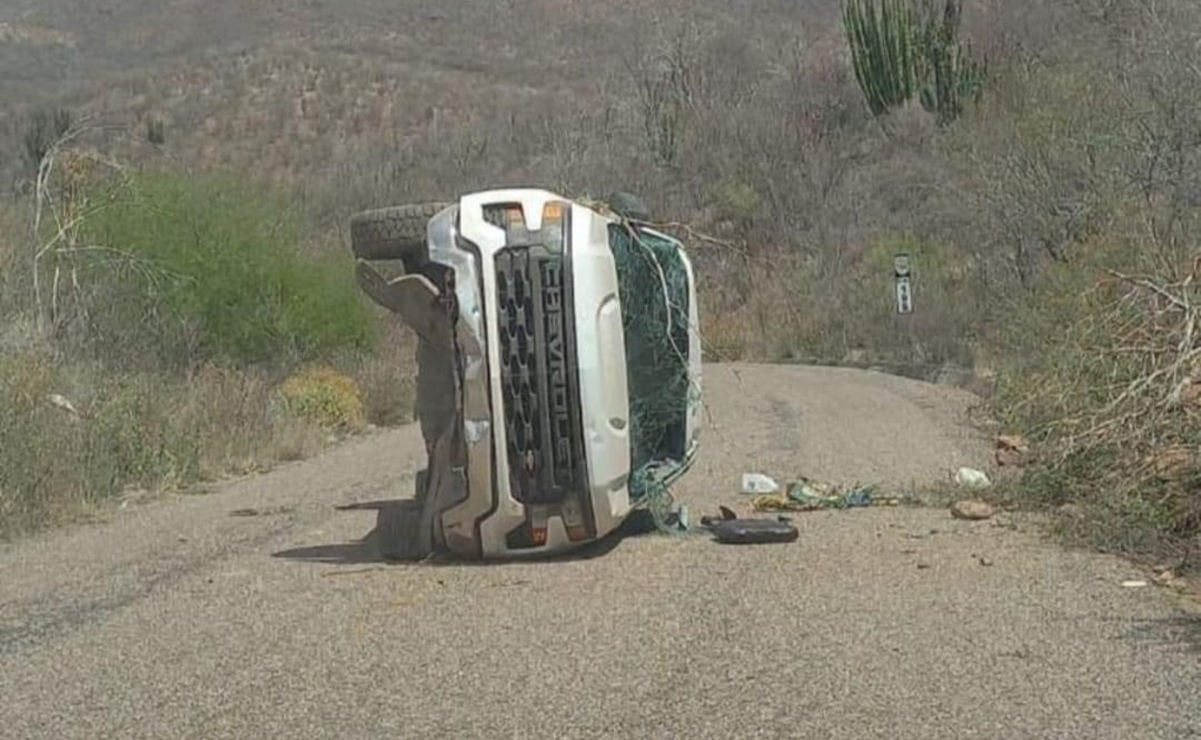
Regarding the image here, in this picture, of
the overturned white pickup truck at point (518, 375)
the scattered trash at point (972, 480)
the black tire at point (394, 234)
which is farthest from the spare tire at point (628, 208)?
the scattered trash at point (972, 480)

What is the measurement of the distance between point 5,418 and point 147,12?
309ft

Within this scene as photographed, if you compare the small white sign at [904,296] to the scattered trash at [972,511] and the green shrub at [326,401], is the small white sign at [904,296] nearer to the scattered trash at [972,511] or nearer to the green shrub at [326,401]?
the green shrub at [326,401]

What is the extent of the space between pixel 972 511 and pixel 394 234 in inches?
177

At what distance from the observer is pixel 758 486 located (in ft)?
45.8

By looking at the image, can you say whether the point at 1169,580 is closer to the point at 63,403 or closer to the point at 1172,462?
the point at 1172,462

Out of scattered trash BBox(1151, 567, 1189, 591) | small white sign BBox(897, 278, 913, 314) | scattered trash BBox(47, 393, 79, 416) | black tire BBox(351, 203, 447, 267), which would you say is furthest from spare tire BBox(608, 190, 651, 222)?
small white sign BBox(897, 278, 913, 314)

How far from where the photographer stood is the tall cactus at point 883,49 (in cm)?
5134

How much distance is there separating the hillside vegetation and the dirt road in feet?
6.22

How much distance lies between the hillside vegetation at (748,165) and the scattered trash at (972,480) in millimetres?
539

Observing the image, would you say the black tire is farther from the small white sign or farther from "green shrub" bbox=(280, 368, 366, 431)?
the small white sign

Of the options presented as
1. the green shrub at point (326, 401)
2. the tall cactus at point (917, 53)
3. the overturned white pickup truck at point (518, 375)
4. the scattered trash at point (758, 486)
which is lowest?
the green shrub at point (326, 401)

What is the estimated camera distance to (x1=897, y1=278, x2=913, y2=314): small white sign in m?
42.8

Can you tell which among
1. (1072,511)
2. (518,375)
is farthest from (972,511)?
(518,375)

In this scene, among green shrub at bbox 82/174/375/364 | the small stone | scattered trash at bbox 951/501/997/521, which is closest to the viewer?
the small stone
